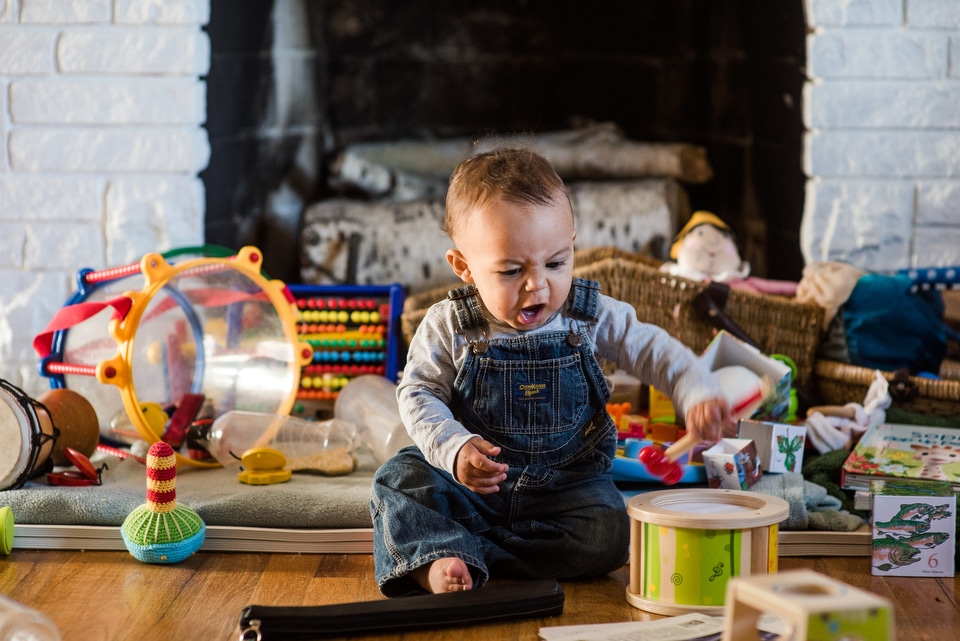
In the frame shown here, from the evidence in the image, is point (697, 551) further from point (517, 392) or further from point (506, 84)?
point (506, 84)

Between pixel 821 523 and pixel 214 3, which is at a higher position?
pixel 214 3

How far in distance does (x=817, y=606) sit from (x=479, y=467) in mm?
448

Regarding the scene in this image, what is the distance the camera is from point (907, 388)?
1.78 meters

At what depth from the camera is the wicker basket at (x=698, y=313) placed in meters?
1.84

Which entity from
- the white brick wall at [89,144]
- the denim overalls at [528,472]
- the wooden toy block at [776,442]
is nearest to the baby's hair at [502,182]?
the denim overalls at [528,472]

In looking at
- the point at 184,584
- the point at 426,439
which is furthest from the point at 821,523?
the point at 184,584

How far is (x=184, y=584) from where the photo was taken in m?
1.29

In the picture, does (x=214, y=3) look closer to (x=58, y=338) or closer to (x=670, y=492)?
(x=58, y=338)

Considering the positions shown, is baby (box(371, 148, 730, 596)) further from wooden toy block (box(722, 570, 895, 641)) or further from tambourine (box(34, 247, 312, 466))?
tambourine (box(34, 247, 312, 466))

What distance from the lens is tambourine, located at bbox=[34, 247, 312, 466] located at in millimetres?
1766

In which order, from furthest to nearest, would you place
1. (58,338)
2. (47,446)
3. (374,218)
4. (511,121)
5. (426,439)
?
(511,121), (374,218), (58,338), (47,446), (426,439)

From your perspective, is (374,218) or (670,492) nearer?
(670,492)

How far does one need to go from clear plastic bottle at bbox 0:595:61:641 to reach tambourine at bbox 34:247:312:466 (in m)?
0.76

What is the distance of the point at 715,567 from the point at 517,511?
0.27 m
